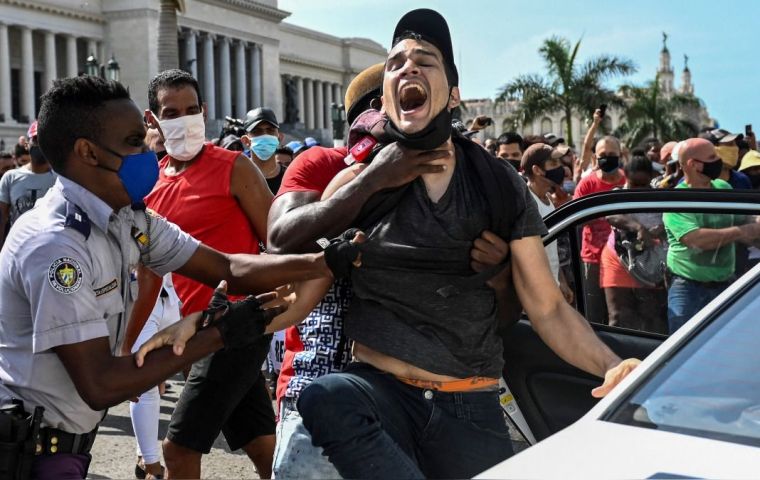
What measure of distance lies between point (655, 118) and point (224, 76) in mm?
43268

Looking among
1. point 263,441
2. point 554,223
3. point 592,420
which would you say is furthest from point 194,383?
point 592,420

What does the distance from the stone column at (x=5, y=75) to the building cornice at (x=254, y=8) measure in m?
17.4

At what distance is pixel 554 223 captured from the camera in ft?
13.9

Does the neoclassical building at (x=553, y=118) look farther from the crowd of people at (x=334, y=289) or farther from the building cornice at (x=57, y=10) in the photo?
the building cornice at (x=57, y=10)

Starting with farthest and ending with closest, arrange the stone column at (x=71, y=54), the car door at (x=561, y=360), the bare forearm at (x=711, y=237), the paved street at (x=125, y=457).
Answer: the stone column at (x=71, y=54), the paved street at (x=125, y=457), the car door at (x=561, y=360), the bare forearm at (x=711, y=237)

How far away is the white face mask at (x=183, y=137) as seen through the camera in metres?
4.85

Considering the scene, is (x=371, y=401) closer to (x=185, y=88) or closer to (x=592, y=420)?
(x=592, y=420)

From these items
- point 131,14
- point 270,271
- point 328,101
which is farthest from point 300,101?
point 270,271

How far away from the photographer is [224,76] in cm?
7538

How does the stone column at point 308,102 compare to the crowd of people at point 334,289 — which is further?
the stone column at point 308,102

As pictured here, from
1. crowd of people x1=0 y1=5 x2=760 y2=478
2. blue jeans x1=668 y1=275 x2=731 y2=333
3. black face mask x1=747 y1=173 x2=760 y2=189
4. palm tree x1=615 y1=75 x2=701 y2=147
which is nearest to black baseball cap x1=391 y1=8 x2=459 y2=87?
crowd of people x1=0 y1=5 x2=760 y2=478

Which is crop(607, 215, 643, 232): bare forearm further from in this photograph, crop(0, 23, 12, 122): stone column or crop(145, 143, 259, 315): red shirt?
crop(0, 23, 12, 122): stone column

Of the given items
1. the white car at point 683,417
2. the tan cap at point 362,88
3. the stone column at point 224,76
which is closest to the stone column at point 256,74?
the stone column at point 224,76

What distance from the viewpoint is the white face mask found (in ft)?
15.9
